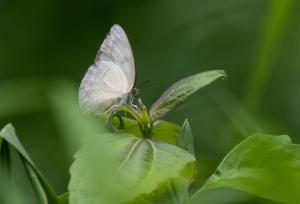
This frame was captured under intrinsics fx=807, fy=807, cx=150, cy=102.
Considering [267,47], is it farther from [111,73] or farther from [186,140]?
[186,140]

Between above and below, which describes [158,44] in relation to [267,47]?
below

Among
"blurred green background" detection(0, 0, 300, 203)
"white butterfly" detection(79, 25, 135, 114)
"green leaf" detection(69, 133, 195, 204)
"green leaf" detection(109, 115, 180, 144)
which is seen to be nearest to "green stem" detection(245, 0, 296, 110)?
"blurred green background" detection(0, 0, 300, 203)

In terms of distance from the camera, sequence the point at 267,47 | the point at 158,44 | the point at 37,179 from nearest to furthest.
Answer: the point at 37,179
the point at 267,47
the point at 158,44

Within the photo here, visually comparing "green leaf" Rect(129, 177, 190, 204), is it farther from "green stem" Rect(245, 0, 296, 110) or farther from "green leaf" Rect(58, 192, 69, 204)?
"green stem" Rect(245, 0, 296, 110)

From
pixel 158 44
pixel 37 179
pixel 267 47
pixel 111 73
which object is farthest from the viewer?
pixel 158 44

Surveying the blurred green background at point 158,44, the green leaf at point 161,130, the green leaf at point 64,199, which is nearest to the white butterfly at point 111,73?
the green leaf at point 161,130

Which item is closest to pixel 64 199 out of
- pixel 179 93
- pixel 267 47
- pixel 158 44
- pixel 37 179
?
pixel 37 179

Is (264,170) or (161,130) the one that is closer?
(264,170)
